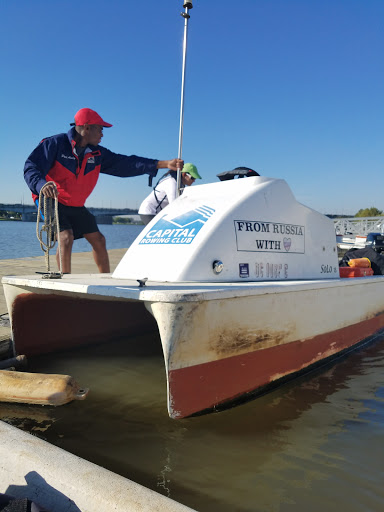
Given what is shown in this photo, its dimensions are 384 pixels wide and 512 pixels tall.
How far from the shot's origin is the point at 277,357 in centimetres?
338

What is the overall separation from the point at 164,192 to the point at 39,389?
283 cm

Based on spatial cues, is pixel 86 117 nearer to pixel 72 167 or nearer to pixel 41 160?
pixel 72 167

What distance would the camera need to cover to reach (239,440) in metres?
2.62

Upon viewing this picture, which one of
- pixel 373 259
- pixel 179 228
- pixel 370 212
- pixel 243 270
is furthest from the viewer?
pixel 370 212

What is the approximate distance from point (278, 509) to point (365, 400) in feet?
5.66

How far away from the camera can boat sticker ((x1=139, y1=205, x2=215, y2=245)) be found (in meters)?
3.55

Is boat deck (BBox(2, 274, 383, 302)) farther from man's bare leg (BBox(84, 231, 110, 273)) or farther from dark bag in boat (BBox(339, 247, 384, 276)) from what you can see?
dark bag in boat (BBox(339, 247, 384, 276))

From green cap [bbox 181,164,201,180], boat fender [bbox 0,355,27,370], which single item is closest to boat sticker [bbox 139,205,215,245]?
green cap [bbox 181,164,201,180]

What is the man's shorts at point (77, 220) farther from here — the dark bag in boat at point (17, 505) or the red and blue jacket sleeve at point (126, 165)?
the dark bag in boat at point (17, 505)

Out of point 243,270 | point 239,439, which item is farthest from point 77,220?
point 239,439

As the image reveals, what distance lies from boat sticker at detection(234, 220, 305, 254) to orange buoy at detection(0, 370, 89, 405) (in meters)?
1.68

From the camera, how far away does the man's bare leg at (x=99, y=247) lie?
4840 mm

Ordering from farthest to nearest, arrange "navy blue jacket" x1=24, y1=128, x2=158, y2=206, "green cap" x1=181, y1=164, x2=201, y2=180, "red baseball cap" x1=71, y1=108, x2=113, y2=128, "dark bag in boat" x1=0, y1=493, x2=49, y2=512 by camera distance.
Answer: "green cap" x1=181, y1=164, x2=201, y2=180, "red baseball cap" x1=71, y1=108, x2=113, y2=128, "navy blue jacket" x1=24, y1=128, x2=158, y2=206, "dark bag in boat" x1=0, y1=493, x2=49, y2=512

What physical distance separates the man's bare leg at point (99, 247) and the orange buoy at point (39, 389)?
1984mm
